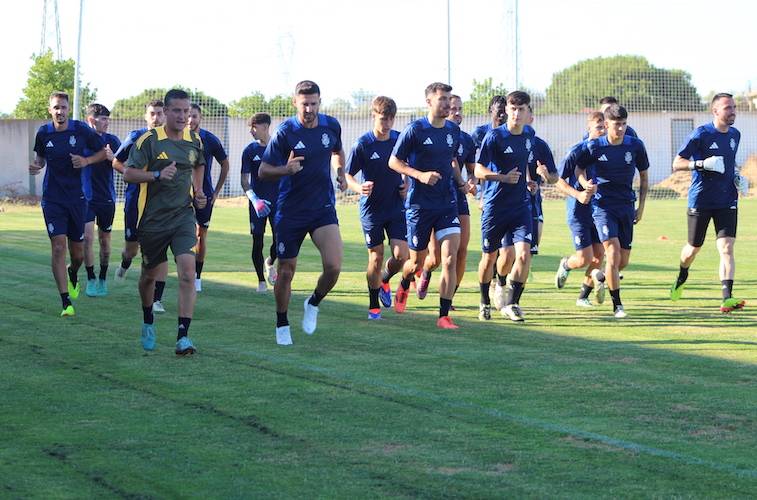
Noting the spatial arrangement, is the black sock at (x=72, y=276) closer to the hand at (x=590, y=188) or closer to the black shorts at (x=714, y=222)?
the hand at (x=590, y=188)

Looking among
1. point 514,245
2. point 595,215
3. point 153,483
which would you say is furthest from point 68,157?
point 153,483

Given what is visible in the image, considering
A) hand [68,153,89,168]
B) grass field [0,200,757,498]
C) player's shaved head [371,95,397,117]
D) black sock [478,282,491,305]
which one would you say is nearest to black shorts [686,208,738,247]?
grass field [0,200,757,498]

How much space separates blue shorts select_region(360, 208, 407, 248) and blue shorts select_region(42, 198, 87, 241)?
3.11 m

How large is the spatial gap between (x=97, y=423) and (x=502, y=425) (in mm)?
2474

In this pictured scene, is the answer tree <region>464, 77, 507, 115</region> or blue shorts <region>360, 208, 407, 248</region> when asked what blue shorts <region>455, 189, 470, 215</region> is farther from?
tree <region>464, 77, 507, 115</region>

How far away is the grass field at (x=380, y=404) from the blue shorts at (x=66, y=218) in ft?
2.90

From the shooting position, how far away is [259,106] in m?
55.8

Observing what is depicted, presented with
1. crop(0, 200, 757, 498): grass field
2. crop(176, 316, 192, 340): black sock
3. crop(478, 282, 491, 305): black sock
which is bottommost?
crop(0, 200, 757, 498): grass field

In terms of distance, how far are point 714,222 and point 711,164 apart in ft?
2.90

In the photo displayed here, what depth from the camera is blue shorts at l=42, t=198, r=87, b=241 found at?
13.5 m

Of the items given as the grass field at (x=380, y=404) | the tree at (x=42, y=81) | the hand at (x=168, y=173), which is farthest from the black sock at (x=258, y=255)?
the tree at (x=42, y=81)

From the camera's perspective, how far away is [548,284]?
56.3 ft

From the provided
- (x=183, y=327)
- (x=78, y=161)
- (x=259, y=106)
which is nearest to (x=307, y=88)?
(x=183, y=327)

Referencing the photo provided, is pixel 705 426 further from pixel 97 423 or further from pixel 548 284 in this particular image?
pixel 548 284
